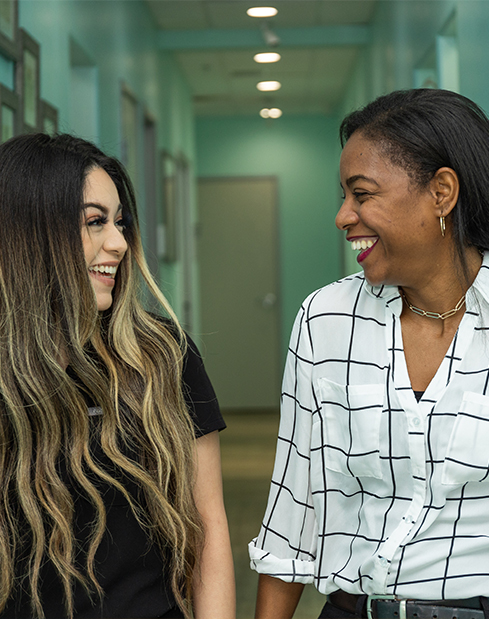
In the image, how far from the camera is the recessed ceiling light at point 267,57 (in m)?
6.23

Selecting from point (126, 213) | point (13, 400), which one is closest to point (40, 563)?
point (13, 400)

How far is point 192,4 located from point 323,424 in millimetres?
4529

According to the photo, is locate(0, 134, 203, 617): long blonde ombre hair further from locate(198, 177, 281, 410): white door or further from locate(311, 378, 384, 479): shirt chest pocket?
locate(198, 177, 281, 410): white door

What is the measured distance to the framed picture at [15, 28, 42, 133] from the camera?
9.10 feet

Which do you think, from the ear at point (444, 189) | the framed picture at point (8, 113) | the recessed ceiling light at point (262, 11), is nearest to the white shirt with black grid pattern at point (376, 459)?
the ear at point (444, 189)

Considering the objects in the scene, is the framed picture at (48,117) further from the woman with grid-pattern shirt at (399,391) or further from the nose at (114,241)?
the woman with grid-pattern shirt at (399,391)

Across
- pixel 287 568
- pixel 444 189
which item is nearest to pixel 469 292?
pixel 444 189

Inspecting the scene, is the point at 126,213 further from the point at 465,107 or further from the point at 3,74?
the point at 3,74

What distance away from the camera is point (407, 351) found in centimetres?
131

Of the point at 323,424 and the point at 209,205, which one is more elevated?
the point at 209,205

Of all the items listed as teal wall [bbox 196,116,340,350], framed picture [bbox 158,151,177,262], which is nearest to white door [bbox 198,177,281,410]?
teal wall [bbox 196,116,340,350]

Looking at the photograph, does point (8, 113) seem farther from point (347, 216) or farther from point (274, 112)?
point (274, 112)

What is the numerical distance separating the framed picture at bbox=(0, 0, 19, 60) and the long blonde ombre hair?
54.8 inches

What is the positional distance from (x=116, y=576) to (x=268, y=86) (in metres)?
6.63
